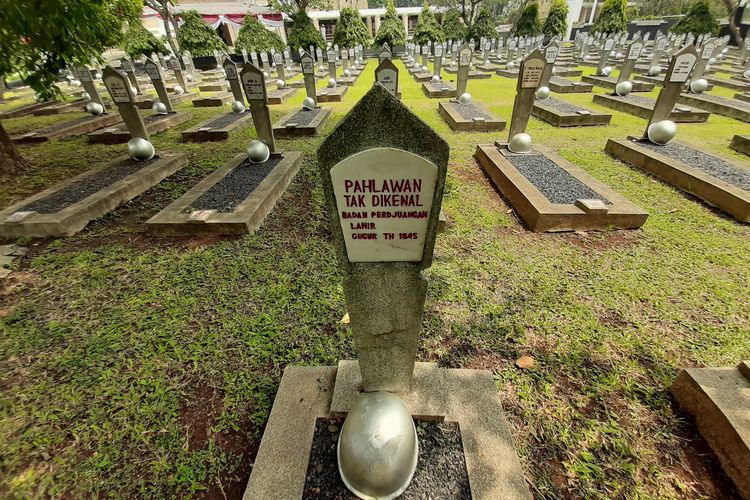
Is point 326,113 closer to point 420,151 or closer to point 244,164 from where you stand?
point 244,164

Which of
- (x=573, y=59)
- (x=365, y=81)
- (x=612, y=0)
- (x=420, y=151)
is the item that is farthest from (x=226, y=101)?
(x=612, y=0)

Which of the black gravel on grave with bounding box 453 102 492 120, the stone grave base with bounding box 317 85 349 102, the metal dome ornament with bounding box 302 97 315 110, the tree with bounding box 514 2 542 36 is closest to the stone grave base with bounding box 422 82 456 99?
the black gravel on grave with bounding box 453 102 492 120

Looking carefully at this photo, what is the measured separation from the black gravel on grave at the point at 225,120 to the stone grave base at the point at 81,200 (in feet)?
9.98

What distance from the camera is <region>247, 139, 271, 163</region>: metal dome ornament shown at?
22.9 feet

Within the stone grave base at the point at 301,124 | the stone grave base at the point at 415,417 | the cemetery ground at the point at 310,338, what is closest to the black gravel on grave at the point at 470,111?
the stone grave base at the point at 301,124

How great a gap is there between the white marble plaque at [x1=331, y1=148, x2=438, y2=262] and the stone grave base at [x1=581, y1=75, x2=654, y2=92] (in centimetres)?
1691

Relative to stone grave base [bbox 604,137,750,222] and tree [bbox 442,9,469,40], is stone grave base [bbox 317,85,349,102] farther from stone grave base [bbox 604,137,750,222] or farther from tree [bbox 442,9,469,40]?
tree [bbox 442,9,469,40]

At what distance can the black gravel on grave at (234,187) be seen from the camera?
5492 millimetres

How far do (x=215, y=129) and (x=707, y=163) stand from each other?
38.0 feet

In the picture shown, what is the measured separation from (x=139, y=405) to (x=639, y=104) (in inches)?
582

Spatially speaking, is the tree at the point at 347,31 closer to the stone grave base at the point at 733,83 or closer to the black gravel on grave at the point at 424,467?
the stone grave base at the point at 733,83

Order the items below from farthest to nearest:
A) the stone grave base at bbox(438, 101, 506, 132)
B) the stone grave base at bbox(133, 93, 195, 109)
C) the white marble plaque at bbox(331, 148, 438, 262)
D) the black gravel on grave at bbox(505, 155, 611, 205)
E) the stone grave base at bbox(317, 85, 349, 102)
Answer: the stone grave base at bbox(317, 85, 349, 102)
the stone grave base at bbox(133, 93, 195, 109)
the stone grave base at bbox(438, 101, 506, 132)
the black gravel on grave at bbox(505, 155, 611, 205)
the white marble plaque at bbox(331, 148, 438, 262)

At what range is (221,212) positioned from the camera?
5.27 meters

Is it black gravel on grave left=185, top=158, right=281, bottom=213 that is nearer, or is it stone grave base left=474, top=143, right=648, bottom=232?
stone grave base left=474, top=143, right=648, bottom=232
